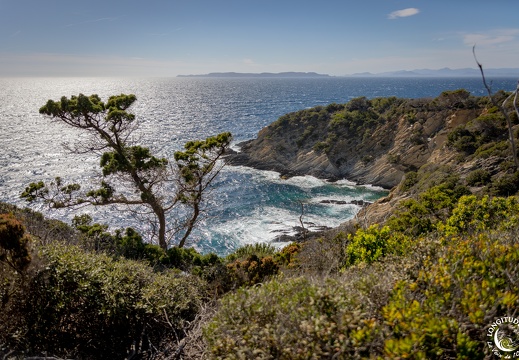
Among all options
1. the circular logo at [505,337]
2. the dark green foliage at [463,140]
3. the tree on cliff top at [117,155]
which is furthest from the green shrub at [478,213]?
the dark green foliage at [463,140]

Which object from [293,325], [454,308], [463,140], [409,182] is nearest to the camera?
[454,308]

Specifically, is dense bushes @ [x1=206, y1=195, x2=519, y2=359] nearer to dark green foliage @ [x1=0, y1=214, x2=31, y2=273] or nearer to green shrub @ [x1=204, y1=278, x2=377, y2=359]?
green shrub @ [x1=204, y1=278, x2=377, y2=359]

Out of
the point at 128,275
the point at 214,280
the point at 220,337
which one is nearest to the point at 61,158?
the point at 214,280

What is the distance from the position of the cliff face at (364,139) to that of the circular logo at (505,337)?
34.5 m

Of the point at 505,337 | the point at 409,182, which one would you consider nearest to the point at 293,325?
the point at 505,337

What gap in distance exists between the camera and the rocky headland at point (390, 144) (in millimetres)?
30078

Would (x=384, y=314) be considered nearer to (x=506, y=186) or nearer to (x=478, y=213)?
(x=478, y=213)

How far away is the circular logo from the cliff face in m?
34.5

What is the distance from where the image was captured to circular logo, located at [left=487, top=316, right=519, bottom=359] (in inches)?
132

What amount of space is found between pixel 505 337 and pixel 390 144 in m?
45.9

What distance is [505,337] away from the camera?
3475 millimetres

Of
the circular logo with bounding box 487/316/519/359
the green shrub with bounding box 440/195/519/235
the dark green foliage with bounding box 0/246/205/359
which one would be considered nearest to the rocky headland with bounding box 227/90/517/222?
the green shrub with bounding box 440/195/519/235

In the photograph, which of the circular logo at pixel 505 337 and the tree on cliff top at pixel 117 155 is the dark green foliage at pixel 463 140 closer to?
the tree on cliff top at pixel 117 155

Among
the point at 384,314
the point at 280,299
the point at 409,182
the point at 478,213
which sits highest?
the point at 384,314
